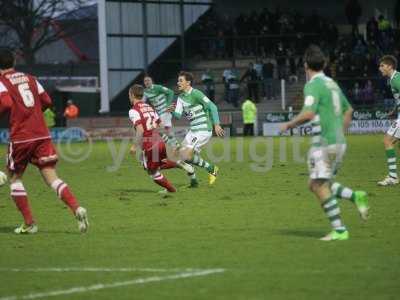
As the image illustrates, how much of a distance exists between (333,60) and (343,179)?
27.2 metres

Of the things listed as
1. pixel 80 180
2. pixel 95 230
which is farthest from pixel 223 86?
pixel 95 230

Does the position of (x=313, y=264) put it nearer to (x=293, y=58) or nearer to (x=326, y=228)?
(x=326, y=228)

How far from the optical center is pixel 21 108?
12156 millimetres

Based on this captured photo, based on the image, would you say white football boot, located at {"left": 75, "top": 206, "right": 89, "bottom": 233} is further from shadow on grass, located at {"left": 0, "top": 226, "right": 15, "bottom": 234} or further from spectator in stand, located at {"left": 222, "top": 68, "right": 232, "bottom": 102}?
spectator in stand, located at {"left": 222, "top": 68, "right": 232, "bottom": 102}

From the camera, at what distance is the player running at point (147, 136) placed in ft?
56.7

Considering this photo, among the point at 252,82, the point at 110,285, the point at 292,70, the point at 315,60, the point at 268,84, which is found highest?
the point at 315,60

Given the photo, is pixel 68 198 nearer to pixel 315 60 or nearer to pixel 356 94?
pixel 315 60

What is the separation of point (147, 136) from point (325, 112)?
681 centimetres

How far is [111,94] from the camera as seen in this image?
51.1m

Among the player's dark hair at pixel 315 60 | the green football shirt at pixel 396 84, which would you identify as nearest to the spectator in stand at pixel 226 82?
the green football shirt at pixel 396 84

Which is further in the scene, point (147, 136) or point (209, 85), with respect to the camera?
point (209, 85)

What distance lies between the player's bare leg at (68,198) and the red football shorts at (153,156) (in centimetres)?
511

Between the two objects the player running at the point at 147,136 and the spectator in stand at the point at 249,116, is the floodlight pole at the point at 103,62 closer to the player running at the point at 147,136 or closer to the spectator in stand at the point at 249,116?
the spectator in stand at the point at 249,116

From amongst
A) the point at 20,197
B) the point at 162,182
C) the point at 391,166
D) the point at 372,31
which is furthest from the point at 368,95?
the point at 20,197
